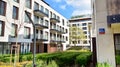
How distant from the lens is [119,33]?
398 inches

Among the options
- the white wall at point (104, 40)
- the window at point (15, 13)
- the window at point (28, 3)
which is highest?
the window at point (28, 3)

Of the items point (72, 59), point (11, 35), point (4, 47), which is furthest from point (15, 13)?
point (72, 59)

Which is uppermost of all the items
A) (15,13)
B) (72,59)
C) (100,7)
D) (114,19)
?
(15,13)

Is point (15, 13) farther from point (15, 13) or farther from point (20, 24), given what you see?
point (20, 24)

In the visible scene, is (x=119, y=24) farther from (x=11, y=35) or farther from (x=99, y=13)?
(x=11, y=35)

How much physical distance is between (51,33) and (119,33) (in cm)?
3183

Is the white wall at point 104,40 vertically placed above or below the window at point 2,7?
below

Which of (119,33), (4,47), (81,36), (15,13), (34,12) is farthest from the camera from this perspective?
(81,36)

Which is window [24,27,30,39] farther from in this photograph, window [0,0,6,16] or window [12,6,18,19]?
window [0,0,6,16]

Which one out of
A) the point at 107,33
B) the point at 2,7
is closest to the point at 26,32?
the point at 2,7

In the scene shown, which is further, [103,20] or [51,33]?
[51,33]

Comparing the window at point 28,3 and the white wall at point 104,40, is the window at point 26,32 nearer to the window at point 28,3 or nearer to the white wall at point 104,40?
the window at point 28,3

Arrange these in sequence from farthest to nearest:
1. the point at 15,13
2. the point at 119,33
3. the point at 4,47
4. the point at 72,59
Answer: the point at 15,13 → the point at 4,47 → the point at 72,59 → the point at 119,33

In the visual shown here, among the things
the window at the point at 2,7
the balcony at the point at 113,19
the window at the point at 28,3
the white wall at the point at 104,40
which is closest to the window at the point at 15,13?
the window at the point at 2,7
